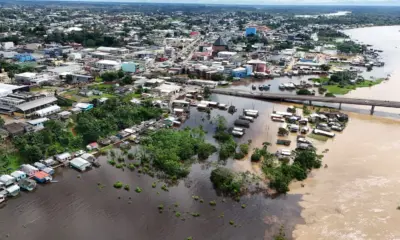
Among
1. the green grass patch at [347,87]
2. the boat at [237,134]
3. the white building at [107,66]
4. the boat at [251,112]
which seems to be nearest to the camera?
the boat at [237,134]

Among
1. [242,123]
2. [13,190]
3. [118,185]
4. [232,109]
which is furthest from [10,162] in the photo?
[232,109]

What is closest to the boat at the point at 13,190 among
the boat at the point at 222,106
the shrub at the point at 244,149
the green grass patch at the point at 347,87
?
the shrub at the point at 244,149

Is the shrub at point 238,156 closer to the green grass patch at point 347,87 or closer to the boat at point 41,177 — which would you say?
the boat at point 41,177

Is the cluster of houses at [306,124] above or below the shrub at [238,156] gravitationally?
above

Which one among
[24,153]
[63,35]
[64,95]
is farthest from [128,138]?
[63,35]

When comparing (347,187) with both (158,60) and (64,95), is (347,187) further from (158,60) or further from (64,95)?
(158,60)

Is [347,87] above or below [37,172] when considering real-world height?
above

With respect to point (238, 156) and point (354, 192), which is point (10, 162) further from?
point (354, 192)
